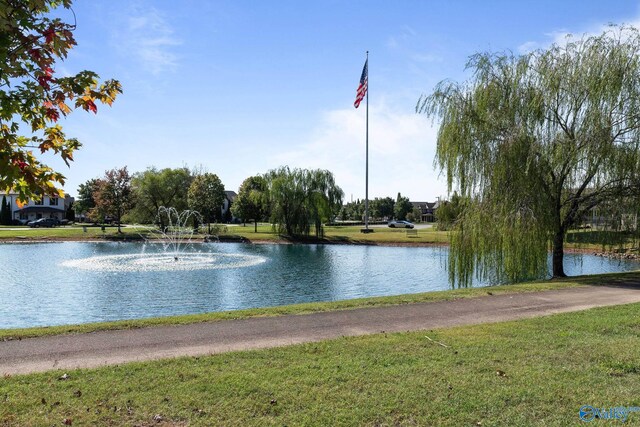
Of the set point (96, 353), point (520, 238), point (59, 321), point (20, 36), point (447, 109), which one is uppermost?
point (447, 109)

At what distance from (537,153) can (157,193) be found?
5352cm

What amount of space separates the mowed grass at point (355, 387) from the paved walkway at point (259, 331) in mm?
730

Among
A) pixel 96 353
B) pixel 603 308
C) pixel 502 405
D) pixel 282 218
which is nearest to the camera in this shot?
pixel 502 405

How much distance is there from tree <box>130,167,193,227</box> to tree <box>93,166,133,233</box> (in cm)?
160

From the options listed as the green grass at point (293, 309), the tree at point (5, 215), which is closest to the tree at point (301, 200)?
the green grass at point (293, 309)

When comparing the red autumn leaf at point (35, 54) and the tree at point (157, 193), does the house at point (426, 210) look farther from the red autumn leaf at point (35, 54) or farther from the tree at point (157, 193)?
the red autumn leaf at point (35, 54)

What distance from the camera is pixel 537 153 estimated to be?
56.2ft

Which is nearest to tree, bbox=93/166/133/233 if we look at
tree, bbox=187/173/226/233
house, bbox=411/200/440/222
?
tree, bbox=187/173/226/233

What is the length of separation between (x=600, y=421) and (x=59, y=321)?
14135mm

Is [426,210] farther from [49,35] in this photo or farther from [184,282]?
[49,35]

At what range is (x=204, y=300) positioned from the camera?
688 inches

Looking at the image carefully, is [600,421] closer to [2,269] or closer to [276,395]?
[276,395]

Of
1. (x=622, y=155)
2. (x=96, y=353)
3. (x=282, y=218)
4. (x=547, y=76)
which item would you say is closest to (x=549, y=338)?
(x=96, y=353)

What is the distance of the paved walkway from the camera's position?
24.2ft
